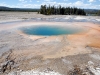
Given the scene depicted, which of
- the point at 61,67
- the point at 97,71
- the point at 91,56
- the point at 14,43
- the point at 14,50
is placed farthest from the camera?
the point at 14,43

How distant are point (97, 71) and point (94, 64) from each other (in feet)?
2.27

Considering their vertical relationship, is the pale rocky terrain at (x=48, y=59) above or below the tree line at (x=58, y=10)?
below

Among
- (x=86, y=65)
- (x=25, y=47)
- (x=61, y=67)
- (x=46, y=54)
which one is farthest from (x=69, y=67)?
(x=25, y=47)

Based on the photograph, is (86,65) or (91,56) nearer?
(86,65)

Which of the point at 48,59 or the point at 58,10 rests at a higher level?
the point at 58,10

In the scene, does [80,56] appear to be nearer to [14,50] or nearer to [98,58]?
[98,58]

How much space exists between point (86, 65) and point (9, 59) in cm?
371

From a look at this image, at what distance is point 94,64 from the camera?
614 cm

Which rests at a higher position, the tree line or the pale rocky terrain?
the tree line

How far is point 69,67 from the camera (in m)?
5.87

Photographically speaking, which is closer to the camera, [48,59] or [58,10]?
[48,59]

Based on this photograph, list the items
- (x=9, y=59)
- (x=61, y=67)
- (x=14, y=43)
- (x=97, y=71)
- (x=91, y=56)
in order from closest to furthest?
(x=97, y=71), (x=61, y=67), (x=9, y=59), (x=91, y=56), (x=14, y=43)

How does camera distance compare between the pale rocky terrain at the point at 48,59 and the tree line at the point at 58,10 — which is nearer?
the pale rocky terrain at the point at 48,59

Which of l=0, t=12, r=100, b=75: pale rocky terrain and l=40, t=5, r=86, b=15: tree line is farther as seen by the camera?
l=40, t=5, r=86, b=15: tree line
